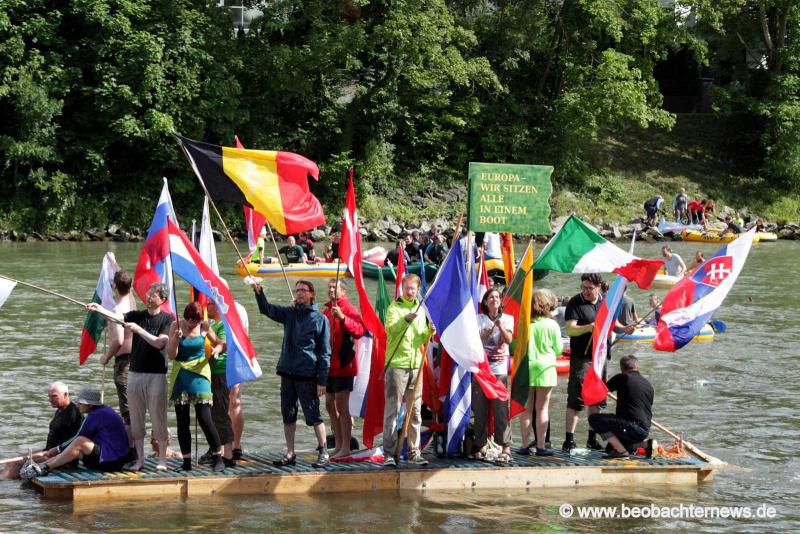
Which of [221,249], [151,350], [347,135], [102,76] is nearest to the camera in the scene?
[151,350]

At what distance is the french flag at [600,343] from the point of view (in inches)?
475

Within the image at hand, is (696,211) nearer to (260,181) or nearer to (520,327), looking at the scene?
(520,327)

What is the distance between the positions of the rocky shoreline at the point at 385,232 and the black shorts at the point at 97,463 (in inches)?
1212

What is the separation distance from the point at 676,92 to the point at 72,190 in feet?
102

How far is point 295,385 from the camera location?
37.9 ft

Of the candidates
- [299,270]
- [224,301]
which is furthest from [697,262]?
[224,301]

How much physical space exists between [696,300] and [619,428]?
1549 millimetres

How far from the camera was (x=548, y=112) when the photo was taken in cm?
5244

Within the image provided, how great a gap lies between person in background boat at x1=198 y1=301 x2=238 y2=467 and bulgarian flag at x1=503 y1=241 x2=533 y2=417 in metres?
2.80

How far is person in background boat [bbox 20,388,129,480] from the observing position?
37.1 feet

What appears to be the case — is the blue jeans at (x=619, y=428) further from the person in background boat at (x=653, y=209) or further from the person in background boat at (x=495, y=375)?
the person in background boat at (x=653, y=209)

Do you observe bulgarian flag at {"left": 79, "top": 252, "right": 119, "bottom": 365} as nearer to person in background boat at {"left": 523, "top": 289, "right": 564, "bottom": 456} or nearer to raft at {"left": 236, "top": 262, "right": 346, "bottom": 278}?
person in background boat at {"left": 523, "top": 289, "right": 564, "bottom": 456}

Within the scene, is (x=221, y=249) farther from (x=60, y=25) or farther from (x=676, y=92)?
(x=676, y=92)

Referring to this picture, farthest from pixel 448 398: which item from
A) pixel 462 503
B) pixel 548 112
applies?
pixel 548 112
